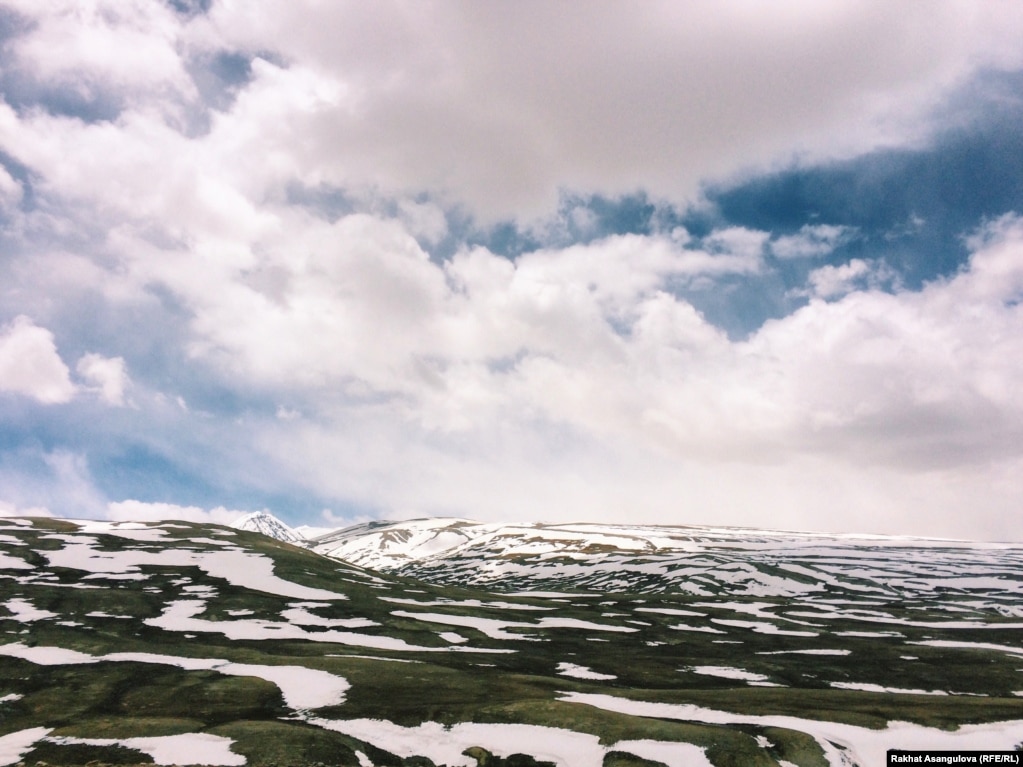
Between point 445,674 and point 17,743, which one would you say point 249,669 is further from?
point 17,743

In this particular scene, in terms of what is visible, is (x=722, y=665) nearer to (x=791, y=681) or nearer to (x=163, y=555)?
(x=791, y=681)

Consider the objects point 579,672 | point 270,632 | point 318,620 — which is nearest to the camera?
point 579,672

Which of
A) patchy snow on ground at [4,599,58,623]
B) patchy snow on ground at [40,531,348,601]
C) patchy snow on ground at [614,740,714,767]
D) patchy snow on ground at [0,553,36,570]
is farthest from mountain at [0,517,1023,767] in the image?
patchy snow on ground at [40,531,348,601]

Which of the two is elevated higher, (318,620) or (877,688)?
(318,620)

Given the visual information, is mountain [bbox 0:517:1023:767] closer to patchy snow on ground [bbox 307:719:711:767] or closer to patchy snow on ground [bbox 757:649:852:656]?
patchy snow on ground [bbox 307:719:711:767]

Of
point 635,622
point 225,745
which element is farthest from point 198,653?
point 635,622

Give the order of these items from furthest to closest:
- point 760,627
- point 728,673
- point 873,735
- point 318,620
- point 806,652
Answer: point 760,627 < point 318,620 < point 806,652 < point 728,673 < point 873,735

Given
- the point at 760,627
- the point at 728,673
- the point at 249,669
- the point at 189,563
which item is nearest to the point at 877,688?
the point at 728,673

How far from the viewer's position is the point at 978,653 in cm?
6800

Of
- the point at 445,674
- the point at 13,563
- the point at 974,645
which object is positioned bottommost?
the point at 974,645

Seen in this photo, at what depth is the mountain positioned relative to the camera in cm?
3322

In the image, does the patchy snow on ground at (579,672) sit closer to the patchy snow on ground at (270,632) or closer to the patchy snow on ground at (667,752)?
the patchy snow on ground at (270,632)

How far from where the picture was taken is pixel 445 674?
163 ft

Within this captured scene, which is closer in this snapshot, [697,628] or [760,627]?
[697,628]
